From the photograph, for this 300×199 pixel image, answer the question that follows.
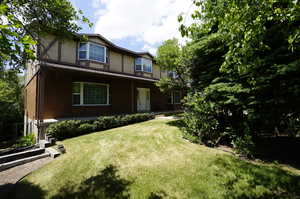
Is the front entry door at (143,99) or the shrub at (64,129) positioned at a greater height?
the front entry door at (143,99)

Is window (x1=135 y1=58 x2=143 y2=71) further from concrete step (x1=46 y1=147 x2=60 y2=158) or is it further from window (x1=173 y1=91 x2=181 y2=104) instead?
concrete step (x1=46 y1=147 x2=60 y2=158)

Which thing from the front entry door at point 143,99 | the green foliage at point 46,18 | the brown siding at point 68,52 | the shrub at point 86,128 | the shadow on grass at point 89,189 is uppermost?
the brown siding at point 68,52

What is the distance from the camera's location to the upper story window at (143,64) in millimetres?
15455

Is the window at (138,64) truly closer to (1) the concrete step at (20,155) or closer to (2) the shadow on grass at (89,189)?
(1) the concrete step at (20,155)

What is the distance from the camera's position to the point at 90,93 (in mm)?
10805

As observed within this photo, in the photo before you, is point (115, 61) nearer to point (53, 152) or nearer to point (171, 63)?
point (171, 63)

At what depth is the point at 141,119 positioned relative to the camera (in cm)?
1112

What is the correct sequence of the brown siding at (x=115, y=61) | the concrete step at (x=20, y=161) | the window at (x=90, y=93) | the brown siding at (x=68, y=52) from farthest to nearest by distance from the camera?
1. the brown siding at (x=115, y=61)
2. the brown siding at (x=68, y=52)
3. the window at (x=90, y=93)
4. the concrete step at (x=20, y=161)

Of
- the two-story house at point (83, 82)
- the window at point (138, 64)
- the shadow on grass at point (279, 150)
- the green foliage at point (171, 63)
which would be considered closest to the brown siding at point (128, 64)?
the two-story house at point (83, 82)

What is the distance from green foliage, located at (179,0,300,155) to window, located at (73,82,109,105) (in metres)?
7.42

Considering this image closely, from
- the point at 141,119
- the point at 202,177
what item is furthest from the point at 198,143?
the point at 141,119

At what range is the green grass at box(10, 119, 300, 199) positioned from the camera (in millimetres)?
3053

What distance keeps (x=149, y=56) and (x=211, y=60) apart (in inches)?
442

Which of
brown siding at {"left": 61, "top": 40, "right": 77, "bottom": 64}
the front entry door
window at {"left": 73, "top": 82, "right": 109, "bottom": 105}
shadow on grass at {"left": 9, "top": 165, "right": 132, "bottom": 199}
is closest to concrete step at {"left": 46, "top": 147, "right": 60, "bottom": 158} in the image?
shadow on grass at {"left": 9, "top": 165, "right": 132, "bottom": 199}
